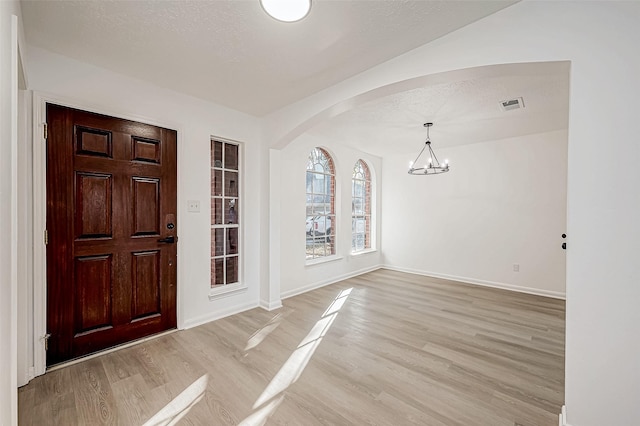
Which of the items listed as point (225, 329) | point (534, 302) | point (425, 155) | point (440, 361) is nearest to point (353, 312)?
point (440, 361)

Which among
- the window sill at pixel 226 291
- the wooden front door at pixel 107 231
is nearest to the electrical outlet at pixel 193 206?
the wooden front door at pixel 107 231

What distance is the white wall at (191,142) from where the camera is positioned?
2254 mm

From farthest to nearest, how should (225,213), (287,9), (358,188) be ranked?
(358,188) → (225,213) → (287,9)

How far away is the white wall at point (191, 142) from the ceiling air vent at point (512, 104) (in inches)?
119

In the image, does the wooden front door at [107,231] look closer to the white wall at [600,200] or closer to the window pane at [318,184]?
the window pane at [318,184]

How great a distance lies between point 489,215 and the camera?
4832mm

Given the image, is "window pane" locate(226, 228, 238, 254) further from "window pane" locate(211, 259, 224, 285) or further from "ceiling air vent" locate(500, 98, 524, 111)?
"ceiling air vent" locate(500, 98, 524, 111)

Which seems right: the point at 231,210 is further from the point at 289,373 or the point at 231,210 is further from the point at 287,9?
the point at 287,9

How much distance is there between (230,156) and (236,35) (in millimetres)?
1738

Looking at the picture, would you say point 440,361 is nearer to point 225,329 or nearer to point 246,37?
point 225,329

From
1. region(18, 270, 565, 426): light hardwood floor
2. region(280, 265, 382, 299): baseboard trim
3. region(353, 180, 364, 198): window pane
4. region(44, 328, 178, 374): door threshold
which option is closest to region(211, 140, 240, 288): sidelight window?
region(18, 270, 565, 426): light hardwood floor

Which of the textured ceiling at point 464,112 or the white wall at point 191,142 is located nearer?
the white wall at point 191,142

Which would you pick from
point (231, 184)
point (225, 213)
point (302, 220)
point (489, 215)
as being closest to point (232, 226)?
point (225, 213)
